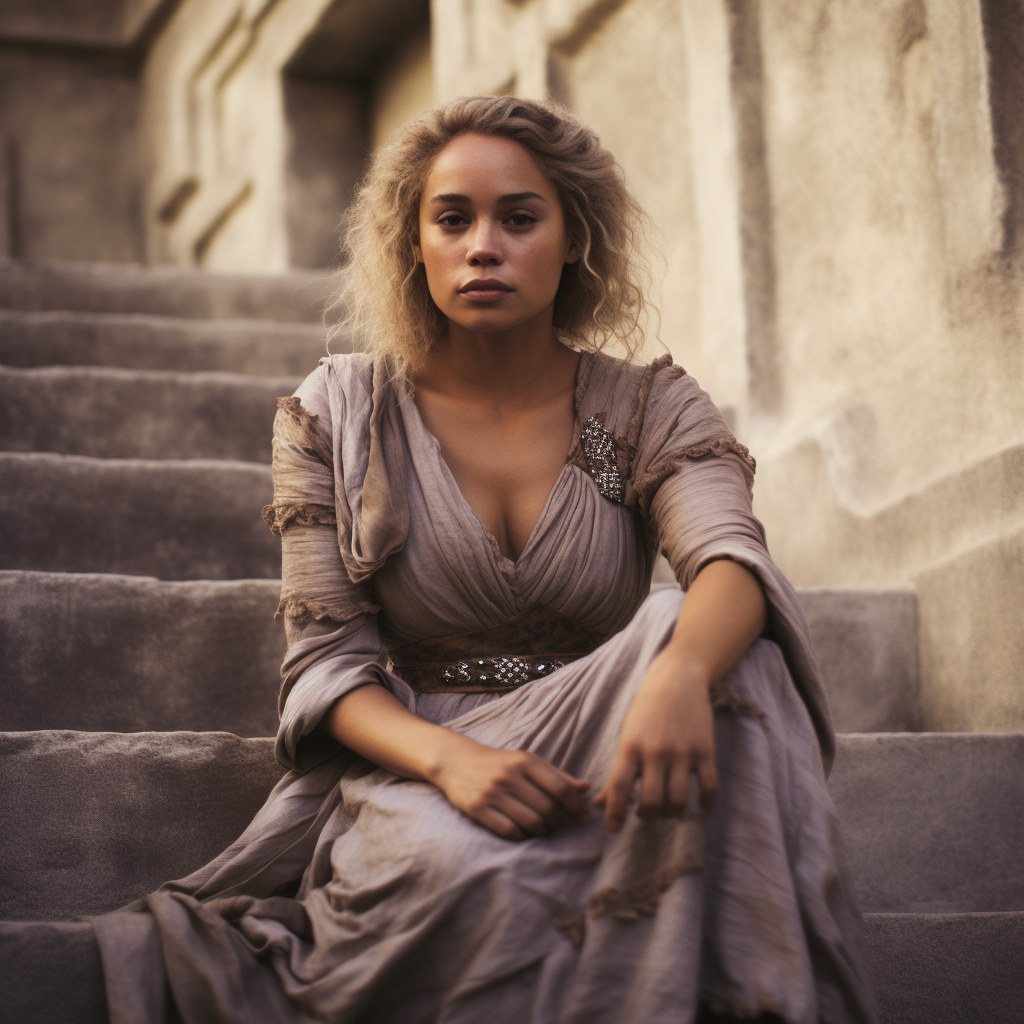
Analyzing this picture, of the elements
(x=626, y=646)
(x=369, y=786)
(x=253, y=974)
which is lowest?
(x=253, y=974)

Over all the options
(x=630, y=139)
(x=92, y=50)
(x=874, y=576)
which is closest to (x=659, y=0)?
(x=630, y=139)

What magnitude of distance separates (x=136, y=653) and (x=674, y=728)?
1.29 meters

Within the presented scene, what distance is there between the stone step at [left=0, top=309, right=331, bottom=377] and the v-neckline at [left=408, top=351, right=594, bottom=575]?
2174mm

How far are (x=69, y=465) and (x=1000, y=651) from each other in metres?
1.96

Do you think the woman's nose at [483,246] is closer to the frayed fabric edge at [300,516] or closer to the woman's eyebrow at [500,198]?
the woman's eyebrow at [500,198]

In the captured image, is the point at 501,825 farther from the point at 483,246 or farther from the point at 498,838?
the point at 483,246

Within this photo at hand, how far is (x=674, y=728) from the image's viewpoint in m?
1.45

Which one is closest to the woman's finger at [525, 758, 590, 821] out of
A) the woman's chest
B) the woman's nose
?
the woman's chest

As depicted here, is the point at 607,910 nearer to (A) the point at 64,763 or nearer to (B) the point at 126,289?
(A) the point at 64,763

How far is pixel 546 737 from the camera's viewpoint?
1.64 m

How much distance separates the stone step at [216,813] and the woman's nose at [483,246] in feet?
2.73

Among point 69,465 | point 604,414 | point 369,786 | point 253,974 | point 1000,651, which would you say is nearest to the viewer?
point 253,974

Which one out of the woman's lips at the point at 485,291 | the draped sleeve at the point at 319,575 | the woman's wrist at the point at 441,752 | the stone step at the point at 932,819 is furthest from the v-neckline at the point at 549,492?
the stone step at the point at 932,819

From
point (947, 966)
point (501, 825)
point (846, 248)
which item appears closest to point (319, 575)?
point (501, 825)
